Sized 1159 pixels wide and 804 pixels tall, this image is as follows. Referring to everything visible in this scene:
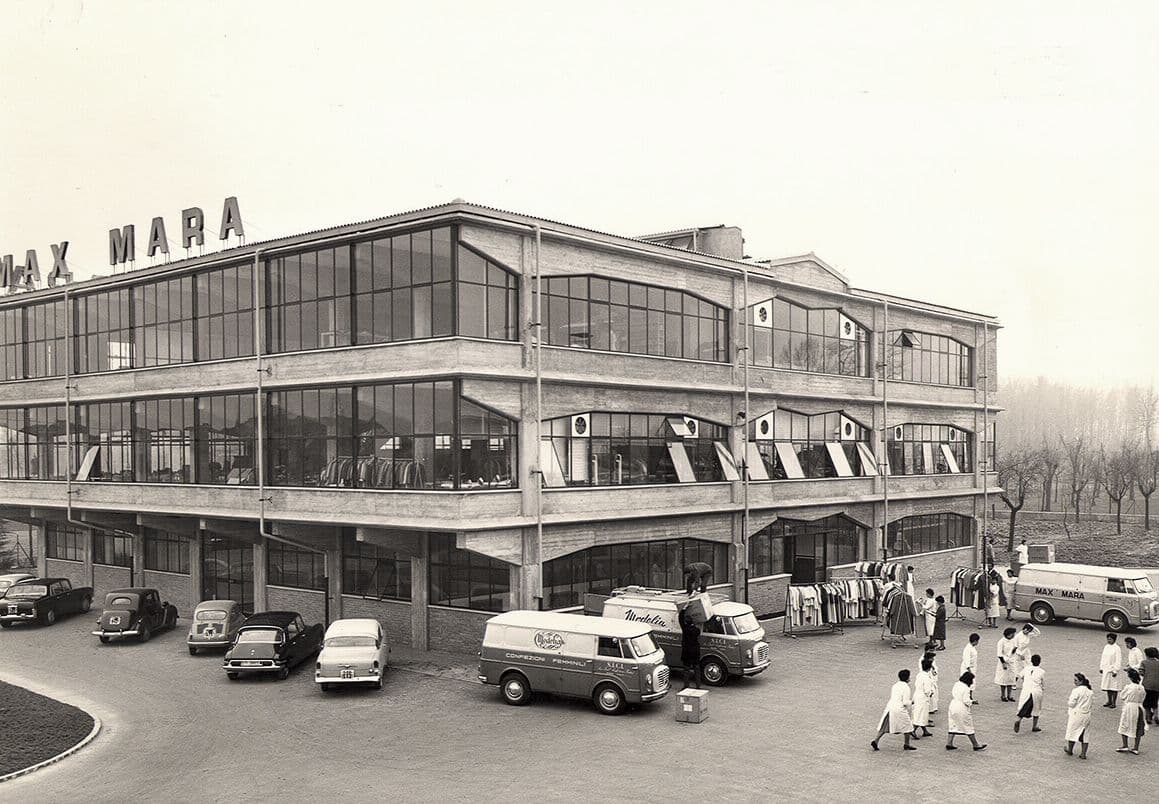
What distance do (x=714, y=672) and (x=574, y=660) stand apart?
191 inches

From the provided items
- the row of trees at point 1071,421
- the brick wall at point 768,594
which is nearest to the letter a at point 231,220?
the brick wall at point 768,594

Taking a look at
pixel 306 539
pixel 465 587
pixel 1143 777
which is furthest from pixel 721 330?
pixel 1143 777

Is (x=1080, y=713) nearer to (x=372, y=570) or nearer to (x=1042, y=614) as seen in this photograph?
(x=1042, y=614)

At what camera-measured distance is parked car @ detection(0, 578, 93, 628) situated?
3828 centimetres

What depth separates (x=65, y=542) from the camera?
4731cm

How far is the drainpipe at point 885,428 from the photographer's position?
149 ft

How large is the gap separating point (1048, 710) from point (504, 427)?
16639 millimetres

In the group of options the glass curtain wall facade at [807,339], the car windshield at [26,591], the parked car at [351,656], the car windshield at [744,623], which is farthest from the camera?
the glass curtain wall facade at [807,339]

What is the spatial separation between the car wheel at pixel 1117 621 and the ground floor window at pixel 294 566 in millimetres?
27528

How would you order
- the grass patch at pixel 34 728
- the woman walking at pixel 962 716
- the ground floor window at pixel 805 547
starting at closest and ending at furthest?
the woman walking at pixel 962 716 → the grass patch at pixel 34 728 → the ground floor window at pixel 805 547

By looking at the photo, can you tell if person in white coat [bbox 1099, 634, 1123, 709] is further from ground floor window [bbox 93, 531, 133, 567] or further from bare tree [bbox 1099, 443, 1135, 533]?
bare tree [bbox 1099, 443, 1135, 533]

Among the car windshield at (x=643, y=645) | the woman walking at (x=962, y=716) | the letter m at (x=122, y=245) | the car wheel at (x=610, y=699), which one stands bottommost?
A: the car wheel at (x=610, y=699)

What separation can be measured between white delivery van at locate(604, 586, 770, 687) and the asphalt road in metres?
0.67

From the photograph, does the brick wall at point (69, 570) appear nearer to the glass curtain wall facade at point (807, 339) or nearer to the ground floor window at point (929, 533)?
the glass curtain wall facade at point (807, 339)
